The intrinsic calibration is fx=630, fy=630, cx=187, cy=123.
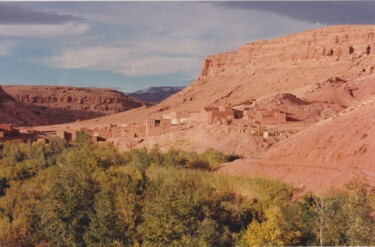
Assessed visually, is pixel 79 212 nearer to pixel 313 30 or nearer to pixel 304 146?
pixel 304 146

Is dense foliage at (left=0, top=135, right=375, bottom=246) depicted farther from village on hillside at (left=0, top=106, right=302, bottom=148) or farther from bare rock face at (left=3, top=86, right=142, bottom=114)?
bare rock face at (left=3, top=86, right=142, bottom=114)

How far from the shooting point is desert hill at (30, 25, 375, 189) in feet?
72.9

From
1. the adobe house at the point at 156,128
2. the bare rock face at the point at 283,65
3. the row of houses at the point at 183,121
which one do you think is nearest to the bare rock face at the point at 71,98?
the bare rock face at the point at 283,65

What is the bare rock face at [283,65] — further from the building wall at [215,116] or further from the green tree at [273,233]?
the green tree at [273,233]

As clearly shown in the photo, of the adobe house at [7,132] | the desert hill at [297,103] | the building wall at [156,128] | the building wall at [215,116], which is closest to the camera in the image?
the desert hill at [297,103]

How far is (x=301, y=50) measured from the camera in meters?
54.4

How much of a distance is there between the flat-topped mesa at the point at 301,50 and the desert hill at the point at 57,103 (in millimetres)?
19019

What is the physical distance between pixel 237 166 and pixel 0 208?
29.7ft

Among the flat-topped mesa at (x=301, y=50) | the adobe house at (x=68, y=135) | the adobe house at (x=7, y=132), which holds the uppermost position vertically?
the flat-topped mesa at (x=301, y=50)

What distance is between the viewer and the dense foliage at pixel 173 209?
15055 millimetres

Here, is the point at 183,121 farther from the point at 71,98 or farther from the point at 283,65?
the point at 71,98

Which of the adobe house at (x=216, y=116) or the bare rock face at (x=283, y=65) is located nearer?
the adobe house at (x=216, y=116)

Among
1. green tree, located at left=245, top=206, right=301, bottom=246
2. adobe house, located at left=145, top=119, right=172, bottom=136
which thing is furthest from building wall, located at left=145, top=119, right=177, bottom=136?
green tree, located at left=245, top=206, right=301, bottom=246

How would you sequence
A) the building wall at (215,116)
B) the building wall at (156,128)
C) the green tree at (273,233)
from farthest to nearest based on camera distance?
1. the building wall at (156,128)
2. the building wall at (215,116)
3. the green tree at (273,233)
